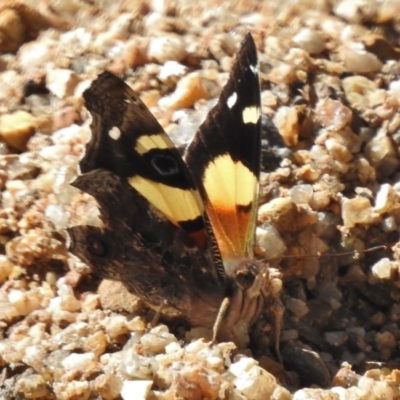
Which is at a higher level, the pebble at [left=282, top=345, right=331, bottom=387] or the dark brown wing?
→ the dark brown wing

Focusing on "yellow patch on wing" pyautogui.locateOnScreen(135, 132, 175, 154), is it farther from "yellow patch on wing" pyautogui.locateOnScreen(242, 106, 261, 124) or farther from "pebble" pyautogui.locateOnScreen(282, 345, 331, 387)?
"pebble" pyautogui.locateOnScreen(282, 345, 331, 387)

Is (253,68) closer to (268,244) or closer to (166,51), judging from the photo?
(268,244)

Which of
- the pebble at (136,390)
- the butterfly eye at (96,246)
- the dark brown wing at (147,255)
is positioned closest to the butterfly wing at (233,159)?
the dark brown wing at (147,255)

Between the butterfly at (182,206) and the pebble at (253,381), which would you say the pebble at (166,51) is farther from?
the pebble at (253,381)

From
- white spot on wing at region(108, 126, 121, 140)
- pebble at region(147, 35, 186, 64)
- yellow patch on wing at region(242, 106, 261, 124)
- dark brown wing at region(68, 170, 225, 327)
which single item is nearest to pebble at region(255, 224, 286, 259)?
dark brown wing at region(68, 170, 225, 327)

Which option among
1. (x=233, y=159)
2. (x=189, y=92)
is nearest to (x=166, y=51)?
(x=189, y=92)

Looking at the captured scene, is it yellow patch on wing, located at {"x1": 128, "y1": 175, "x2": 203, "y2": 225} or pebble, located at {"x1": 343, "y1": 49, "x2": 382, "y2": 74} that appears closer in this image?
yellow patch on wing, located at {"x1": 128, "y1": 175, "x2": 203, "y2": 225}

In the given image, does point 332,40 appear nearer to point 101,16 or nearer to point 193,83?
point 193,83

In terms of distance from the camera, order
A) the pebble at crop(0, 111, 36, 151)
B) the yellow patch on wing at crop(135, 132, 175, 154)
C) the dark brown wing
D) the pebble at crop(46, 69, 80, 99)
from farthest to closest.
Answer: the pebble at crop(46, 69, 80, 99) → the pebble at crop(0, 111, 36, 151) → the dark brown wing → the yellow patch on wing at crop(135, 132, 175, 154)

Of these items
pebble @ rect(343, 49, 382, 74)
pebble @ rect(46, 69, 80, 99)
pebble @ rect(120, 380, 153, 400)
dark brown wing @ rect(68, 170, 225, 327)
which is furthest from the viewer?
pebble @ rect(343, 49, 382, 74)
